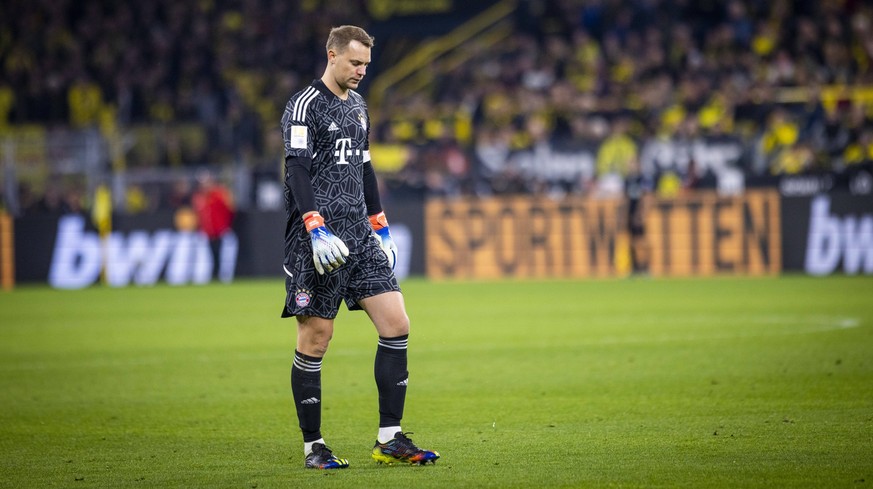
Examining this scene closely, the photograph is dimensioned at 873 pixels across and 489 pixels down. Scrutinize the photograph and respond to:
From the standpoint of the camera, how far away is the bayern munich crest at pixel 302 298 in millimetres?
6402

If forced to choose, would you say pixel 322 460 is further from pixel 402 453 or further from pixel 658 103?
pixel 658 103

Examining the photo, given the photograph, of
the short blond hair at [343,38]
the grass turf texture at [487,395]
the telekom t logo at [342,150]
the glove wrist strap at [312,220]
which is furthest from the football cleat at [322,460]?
the short blond hair at [343,38]

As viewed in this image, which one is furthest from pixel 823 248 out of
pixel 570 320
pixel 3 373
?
pixel 3 373

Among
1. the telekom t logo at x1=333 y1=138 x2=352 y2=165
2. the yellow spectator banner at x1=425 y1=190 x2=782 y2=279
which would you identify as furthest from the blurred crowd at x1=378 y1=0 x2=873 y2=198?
the telekom t logo at x1=333 y1=138 x2=352 y2=165

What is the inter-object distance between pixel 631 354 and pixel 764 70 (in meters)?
15.2

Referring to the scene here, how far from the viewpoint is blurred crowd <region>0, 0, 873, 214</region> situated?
2319 cm

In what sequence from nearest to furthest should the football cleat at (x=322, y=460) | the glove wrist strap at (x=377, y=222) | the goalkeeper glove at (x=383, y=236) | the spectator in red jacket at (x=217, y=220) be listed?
the football cleat at (x=322, y=460) < the goalkeeper glove at (x=383, y=236) < the glove wrist strap at (x=377, y=222) < the spectator in red jacket at (x=217, y=220)

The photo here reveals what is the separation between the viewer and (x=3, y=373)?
11.3 metres

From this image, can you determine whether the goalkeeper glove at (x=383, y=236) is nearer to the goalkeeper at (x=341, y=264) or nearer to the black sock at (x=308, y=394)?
the goalkeeper at (x=341, y=264)

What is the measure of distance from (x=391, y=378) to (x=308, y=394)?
44cm

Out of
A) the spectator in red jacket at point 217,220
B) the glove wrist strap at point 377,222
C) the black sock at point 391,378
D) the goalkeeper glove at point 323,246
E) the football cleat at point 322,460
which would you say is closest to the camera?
the goalkeeper glove at point 323,246

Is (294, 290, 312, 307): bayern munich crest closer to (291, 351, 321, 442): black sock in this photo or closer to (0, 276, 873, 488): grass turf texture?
(291, 351, 321, 442): black sock

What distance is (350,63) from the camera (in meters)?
6.45

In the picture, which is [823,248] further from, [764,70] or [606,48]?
[606,48]
